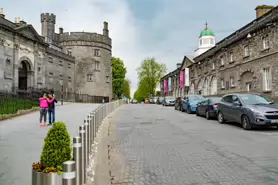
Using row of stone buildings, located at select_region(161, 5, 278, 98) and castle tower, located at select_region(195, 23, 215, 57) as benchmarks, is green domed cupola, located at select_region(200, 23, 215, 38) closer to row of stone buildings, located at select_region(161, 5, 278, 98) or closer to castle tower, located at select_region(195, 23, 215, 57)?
castle tower, located at select_region(195, 23, 215, 57)

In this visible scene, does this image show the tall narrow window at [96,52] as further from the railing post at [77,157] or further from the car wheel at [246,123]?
the railing post at [77,157]

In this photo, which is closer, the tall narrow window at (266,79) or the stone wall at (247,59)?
the stone wall at (247,59)

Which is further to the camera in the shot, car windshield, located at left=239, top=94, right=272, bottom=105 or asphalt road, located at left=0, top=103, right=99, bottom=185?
car windshield, located at left=239, top=94, right=272, bottom=105

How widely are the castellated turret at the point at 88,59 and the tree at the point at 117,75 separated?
52.4ft

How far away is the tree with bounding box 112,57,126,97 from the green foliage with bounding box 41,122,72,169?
65.3 metres

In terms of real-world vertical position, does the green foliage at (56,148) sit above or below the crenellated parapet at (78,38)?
below

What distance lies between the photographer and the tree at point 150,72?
73812 millimetres

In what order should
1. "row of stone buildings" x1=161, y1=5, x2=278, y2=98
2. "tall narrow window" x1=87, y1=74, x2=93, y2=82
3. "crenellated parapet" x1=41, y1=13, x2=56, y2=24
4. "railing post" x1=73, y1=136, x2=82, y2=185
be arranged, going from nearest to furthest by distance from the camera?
"railing post" x1=73, y1=136, x2=82, y2=185
"row of stone buildings" x1=161, y1=5, x2=278, y2=98
"crenellated parapet" x1=41, y1=13, x2=56, y2=24
"tall narrow window" x1=87, y1=74, x2=93, y2=82

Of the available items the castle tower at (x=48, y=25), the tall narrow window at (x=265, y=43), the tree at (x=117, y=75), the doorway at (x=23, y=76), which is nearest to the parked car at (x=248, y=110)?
the tall narrow window at (x=265, y=43)

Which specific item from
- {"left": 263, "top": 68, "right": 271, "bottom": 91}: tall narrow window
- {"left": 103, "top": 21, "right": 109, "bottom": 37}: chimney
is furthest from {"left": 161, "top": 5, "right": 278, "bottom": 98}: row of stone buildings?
{"left": 103, "top": 21, "right": 109, "bottom": 37}: chimney

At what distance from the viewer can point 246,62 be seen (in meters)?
25.5

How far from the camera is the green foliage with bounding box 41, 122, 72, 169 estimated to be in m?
3.25

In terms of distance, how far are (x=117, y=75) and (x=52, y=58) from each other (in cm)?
3081

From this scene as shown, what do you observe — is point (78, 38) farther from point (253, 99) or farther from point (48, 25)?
point (253, 99)
